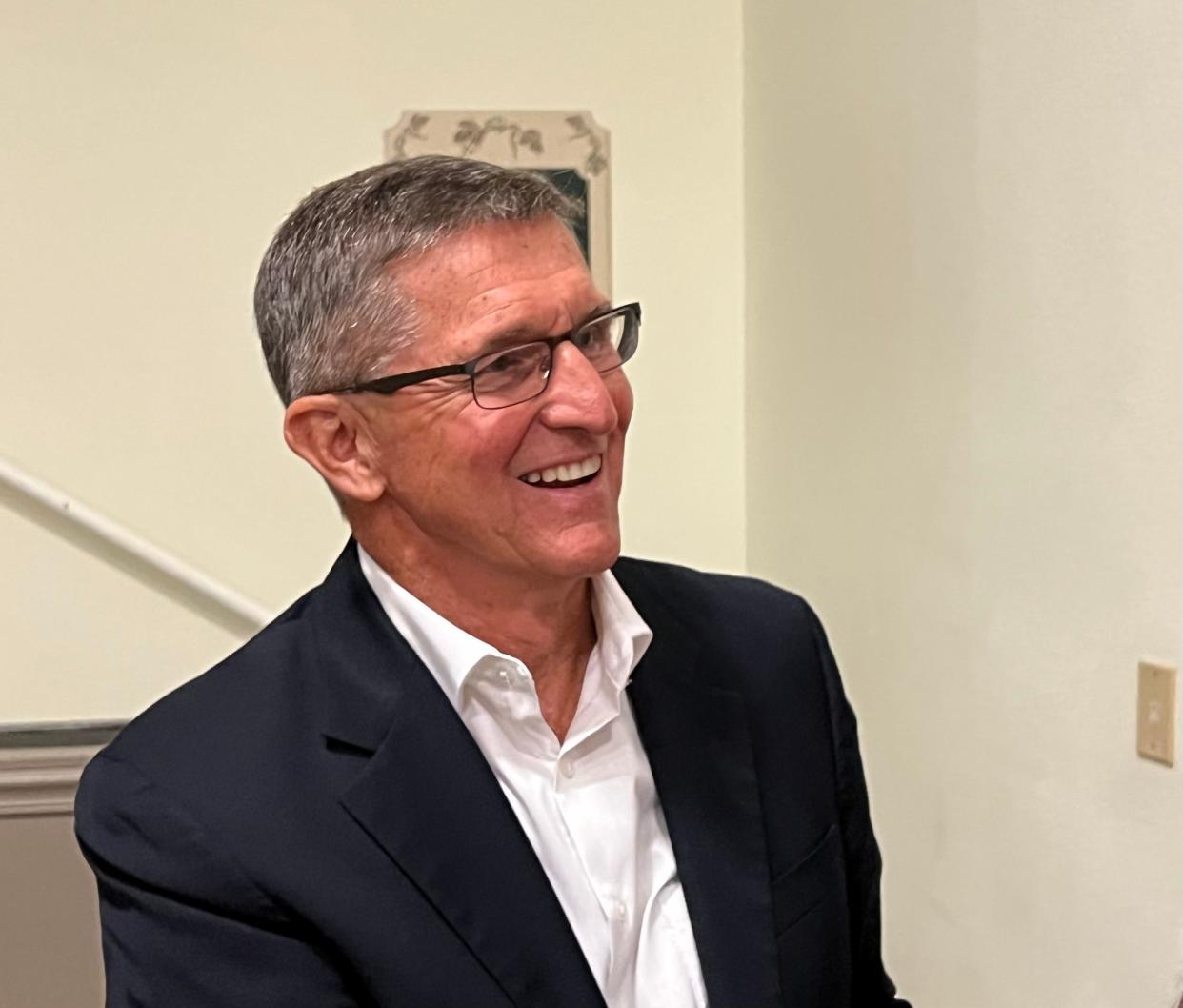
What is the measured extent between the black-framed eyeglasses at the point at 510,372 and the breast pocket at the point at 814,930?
47 centimetres

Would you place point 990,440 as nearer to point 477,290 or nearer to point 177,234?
point 477,290

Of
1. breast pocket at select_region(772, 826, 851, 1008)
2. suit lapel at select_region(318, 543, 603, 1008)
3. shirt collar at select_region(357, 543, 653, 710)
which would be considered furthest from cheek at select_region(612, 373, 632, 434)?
breast pocket at select_region(772, 826, 851, 1008)

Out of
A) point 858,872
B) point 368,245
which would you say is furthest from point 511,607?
point 858,872

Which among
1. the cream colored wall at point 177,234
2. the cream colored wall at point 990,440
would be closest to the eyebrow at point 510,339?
the cream colored wall at point 990,440

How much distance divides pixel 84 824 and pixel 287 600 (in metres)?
1.29

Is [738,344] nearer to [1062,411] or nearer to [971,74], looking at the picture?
[971,74]

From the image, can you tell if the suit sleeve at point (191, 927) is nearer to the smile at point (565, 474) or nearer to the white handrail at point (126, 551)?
the smile at point (565, 474)

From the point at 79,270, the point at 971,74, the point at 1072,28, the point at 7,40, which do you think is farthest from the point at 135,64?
the point at 1072,28

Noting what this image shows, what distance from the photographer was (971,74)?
174 centimetres

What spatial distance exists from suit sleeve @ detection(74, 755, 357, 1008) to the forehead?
413 millimetres

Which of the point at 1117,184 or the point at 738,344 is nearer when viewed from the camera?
the point at 1117,184

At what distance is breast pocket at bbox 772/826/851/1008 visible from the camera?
1.13 metres

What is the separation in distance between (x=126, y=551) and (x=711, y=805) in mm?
Answer: 1386

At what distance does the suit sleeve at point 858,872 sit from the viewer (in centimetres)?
125
